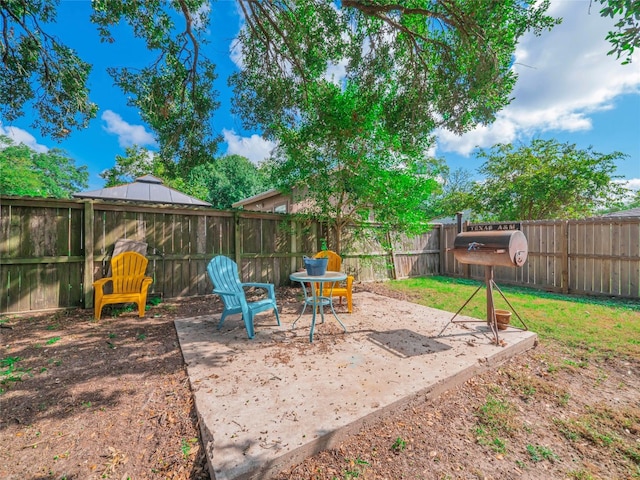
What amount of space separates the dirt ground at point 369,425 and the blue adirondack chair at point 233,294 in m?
0.76

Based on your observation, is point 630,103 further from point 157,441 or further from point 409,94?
point 157,441

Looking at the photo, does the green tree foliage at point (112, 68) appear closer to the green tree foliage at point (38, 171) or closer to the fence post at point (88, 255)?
A: the fence post at point (88, 255)

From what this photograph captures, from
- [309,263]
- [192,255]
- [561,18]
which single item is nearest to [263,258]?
[192,255]

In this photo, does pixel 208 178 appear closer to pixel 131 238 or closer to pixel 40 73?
pixel 40 73

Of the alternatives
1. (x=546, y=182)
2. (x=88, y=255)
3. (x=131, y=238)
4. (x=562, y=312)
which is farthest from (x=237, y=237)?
(x=546, y=182)

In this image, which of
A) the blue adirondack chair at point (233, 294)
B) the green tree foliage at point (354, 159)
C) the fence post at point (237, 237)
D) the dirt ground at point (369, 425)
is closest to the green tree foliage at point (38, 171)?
the fence post at point (237, 237)

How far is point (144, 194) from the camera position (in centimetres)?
742

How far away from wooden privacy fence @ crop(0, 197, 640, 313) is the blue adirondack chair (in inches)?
69.5

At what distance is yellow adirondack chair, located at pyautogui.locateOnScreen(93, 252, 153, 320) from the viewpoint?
4.04 metres

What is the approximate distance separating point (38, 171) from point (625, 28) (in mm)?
29924

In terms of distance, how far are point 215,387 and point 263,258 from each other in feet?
13.0

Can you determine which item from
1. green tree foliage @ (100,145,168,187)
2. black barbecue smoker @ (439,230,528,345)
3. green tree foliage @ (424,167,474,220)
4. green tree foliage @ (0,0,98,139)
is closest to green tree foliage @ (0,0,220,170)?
green tree foliage @ (0,0,98,139)

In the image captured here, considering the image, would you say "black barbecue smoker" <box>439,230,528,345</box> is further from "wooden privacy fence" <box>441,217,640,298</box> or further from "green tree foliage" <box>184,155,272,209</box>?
"green tree foliage" <box>184,155,272,209</box>

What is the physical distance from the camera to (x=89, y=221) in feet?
14.4
